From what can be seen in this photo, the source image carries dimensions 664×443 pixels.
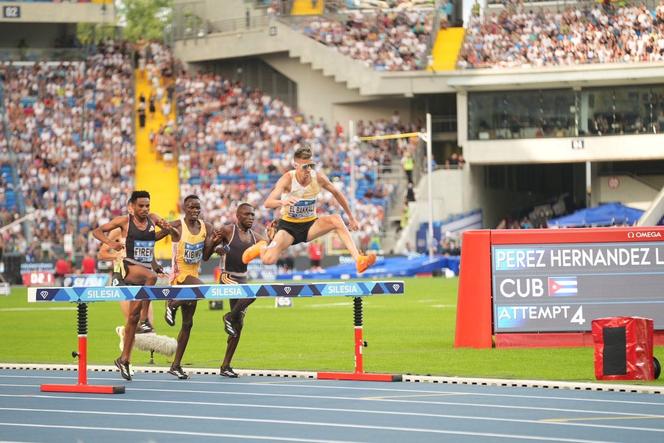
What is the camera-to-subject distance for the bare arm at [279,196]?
15.9 metres

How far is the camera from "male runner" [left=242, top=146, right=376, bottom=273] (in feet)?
53.5

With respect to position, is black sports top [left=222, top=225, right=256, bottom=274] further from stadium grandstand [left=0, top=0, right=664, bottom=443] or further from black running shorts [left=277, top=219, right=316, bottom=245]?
stadium grandstand [left=0, top=0, right=664, bottom=443]

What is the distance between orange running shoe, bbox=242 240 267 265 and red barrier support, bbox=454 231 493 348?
4.18 meters

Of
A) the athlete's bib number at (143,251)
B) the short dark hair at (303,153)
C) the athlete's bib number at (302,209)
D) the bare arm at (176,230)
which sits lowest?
the athlete's bib number at (143,251)

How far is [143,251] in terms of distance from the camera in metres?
17.1

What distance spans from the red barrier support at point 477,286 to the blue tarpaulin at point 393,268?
88.7ft

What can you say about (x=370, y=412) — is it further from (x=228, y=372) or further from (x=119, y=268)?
(x=119, y=268)

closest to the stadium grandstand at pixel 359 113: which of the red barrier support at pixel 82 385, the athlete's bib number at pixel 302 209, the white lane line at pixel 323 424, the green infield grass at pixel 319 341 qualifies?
the green infield grass at pixel 319 341

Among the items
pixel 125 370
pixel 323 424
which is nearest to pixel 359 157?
pixel 125 370

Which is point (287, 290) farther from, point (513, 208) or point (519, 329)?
point (513, 208)

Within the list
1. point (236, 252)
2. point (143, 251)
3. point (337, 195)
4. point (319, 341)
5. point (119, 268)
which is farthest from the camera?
point (319, 341)

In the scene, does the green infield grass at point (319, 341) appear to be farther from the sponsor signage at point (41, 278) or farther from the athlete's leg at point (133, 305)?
the sponsor signage at point (41, 278)

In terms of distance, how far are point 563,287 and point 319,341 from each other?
4941 millimetres

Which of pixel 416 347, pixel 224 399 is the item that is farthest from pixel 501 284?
pixel 224 399
